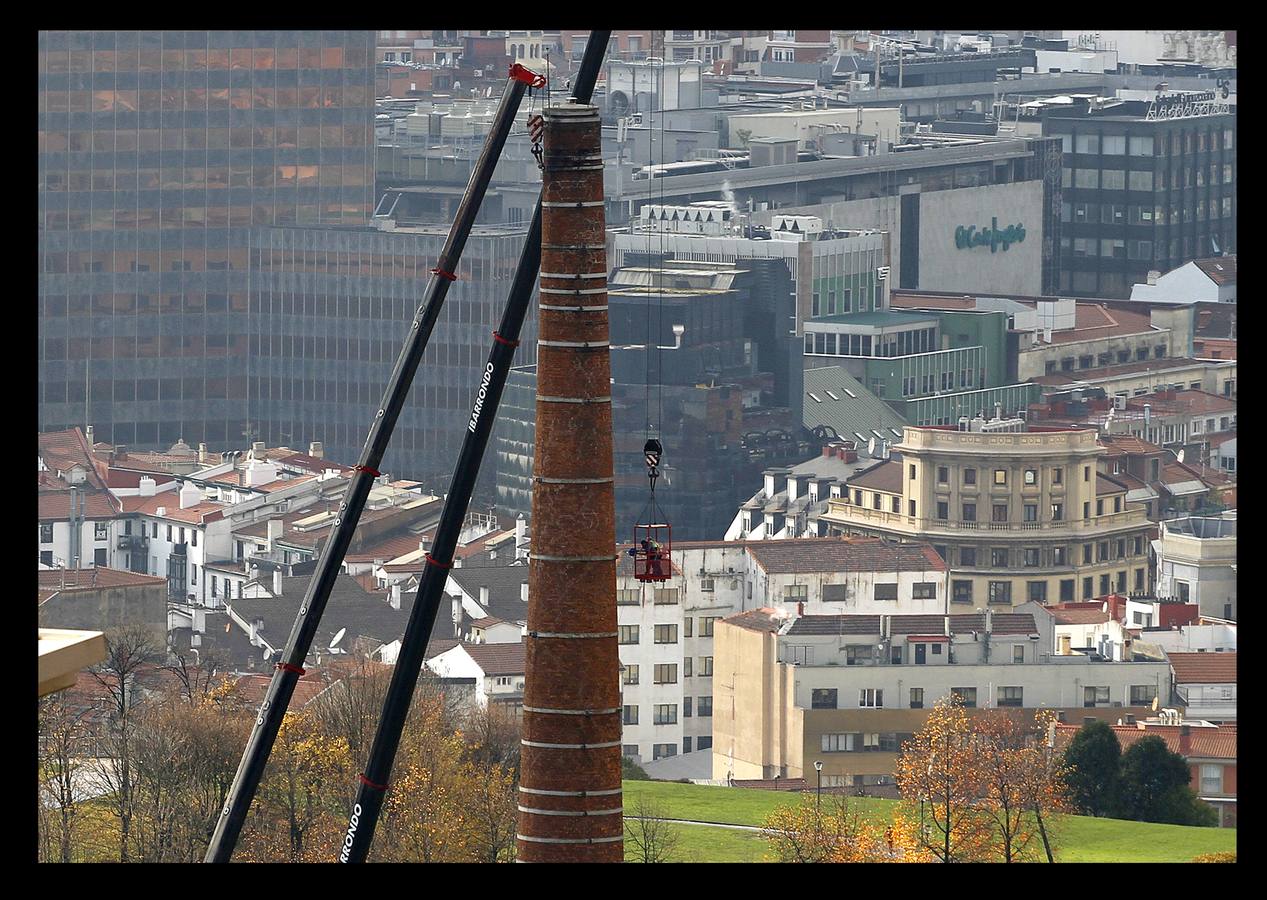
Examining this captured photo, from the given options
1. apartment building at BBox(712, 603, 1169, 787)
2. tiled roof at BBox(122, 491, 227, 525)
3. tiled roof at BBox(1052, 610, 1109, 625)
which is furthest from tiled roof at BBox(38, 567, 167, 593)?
tiled roof at BBox(1052, 610, 1109, 625)

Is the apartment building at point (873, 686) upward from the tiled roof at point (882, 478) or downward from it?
downward

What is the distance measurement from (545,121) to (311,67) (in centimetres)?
16241

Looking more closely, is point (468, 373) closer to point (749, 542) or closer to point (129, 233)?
point (129, 233)

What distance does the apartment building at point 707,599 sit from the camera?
364 feet

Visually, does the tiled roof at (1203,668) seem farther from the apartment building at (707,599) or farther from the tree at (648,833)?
the tree at (648,833)

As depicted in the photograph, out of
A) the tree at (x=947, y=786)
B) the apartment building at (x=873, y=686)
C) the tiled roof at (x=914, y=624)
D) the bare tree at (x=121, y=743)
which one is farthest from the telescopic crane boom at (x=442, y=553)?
the tiled roof at (x=914, y=624)

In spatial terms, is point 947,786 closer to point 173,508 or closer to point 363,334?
point 173,508

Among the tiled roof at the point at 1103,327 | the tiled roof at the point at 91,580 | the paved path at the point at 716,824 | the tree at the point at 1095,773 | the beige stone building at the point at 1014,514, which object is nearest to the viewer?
the paved path at the point at 716,824

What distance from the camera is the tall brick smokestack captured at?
1097 inches

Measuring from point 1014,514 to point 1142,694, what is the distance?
40.9m

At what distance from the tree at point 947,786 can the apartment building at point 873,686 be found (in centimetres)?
391

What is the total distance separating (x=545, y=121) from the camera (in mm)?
28109

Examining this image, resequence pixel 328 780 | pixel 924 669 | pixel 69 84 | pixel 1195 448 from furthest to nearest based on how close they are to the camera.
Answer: pixel 69 84, pixel 1195 448, pixel 924 669, pixel 328 780
